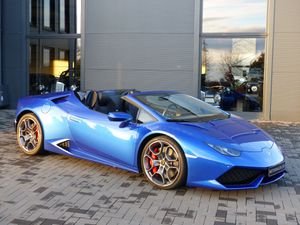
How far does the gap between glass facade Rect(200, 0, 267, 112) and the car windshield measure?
584 cm

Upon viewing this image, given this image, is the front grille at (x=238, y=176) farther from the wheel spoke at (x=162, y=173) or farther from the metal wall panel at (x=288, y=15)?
the metal wall panel at (x=288, y=15)

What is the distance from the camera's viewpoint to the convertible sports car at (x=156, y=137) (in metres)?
4.84

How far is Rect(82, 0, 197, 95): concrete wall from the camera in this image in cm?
1202

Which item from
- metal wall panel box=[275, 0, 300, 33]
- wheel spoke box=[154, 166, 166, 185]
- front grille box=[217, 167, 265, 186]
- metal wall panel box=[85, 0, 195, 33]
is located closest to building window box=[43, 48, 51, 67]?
metal wall panel box=[85, 0, 195, 33]

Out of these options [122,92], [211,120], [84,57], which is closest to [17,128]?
[122,92]

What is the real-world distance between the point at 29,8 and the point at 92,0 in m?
2.07

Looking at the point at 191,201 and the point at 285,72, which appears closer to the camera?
the point at 191,201

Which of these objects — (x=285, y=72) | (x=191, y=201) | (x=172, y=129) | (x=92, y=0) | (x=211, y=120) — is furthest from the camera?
(x=92, y=0)

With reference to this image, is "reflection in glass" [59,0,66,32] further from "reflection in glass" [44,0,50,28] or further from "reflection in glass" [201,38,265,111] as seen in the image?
"reflection in glass" [201,38,265,111]

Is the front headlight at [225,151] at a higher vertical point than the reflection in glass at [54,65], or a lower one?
lower

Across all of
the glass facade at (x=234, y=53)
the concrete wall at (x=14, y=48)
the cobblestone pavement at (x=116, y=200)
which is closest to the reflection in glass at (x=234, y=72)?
the glass facade at (x=234, y=53)

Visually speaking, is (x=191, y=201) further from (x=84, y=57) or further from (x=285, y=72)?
(x=84, y=57)

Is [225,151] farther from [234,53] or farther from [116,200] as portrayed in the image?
[234,53]

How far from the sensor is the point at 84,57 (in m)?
12.7
